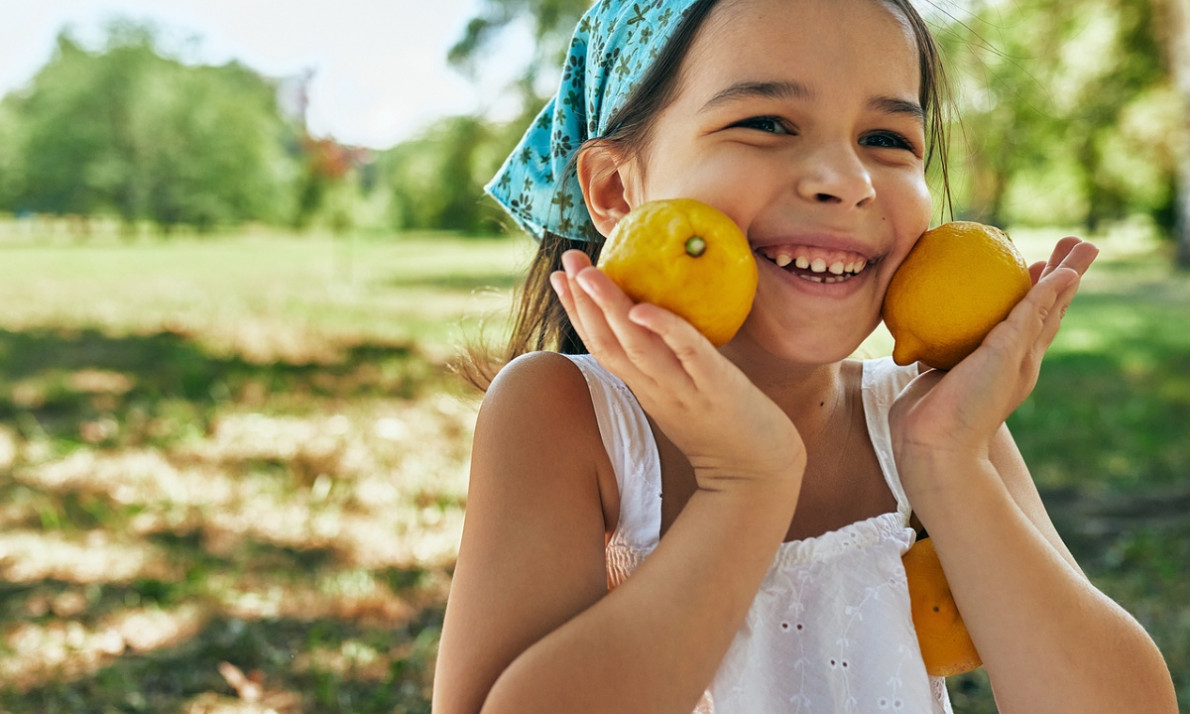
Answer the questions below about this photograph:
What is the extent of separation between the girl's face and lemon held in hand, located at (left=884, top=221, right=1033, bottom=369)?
0.16ft

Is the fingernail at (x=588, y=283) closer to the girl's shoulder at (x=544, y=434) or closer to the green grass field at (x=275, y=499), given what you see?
the girl's shoulder at (x=544, y=434)

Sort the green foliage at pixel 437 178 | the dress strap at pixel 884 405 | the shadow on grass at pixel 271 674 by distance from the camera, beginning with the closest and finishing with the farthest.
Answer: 1. the dress strap at pixel 884 405
2. the shadow on grass at pixel 271 674
3. the green foliage at pixel 437 178

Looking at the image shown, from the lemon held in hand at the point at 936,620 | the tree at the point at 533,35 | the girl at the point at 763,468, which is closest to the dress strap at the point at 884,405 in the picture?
the girl at the point at 763,468

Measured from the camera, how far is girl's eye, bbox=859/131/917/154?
1607 millimetres

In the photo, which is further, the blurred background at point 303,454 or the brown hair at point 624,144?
the blurred background at point 303,454

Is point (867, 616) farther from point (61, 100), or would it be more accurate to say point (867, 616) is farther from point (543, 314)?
point (61, 100)

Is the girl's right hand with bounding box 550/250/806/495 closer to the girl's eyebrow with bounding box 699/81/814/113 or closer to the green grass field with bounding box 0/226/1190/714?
the girl's eyebrow with bounding box 699/81/814/113

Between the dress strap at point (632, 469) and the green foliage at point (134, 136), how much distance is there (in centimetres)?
2545

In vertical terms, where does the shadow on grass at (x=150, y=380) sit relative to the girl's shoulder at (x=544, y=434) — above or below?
below

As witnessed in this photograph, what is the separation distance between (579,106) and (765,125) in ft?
2.20

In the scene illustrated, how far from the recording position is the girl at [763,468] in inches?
53.5

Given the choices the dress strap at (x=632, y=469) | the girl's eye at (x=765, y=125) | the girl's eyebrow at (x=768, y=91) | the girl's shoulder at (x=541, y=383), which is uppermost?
the girl's eyebrow at (x=768, y=91)

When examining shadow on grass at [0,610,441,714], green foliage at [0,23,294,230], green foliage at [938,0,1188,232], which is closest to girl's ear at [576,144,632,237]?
Answer: shadow on grass at [0,610,441,714]

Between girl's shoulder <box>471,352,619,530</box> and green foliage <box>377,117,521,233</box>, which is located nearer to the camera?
girl's shoulder <box>471,352,619,530</box>
